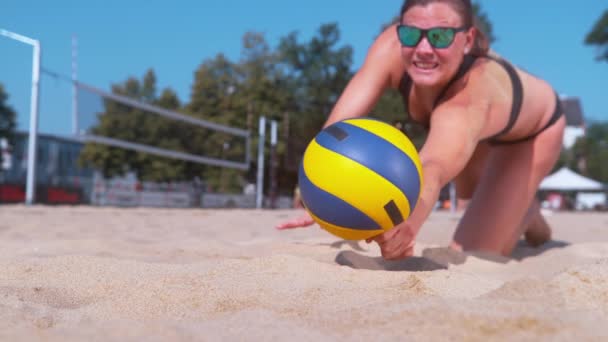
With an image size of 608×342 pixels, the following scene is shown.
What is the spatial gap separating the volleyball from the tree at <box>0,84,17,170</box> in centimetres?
2917

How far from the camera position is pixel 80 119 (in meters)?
10.3

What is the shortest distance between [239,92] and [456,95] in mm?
25078

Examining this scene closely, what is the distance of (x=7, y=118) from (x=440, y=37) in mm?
29792

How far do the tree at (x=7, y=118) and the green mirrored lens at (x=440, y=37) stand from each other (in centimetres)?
2895

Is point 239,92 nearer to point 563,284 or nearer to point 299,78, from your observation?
point 299,78

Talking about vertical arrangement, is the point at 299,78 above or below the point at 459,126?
above

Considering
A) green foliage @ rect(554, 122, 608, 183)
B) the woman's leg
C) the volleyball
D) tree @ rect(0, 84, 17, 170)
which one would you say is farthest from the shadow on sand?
green foliage @ rect(554, 122, 608, 183)

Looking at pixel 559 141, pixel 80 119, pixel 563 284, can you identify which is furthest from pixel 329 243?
pixel 80 119

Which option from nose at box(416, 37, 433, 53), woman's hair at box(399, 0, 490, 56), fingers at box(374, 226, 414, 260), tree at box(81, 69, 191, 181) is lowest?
fingers at box(374, 226, 414, 260)

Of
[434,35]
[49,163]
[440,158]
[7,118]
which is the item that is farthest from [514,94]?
[49,163]

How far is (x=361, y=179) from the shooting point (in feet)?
6.60

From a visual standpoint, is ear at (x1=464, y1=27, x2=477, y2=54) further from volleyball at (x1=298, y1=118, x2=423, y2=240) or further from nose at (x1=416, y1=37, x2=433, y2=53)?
volleyball at (x1=298, y1=118, x2=423, y2=240)

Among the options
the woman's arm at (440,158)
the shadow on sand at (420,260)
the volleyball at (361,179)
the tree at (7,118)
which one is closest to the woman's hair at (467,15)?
the woman's arm at (440,158)

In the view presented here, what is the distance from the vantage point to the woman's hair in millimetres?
2645
